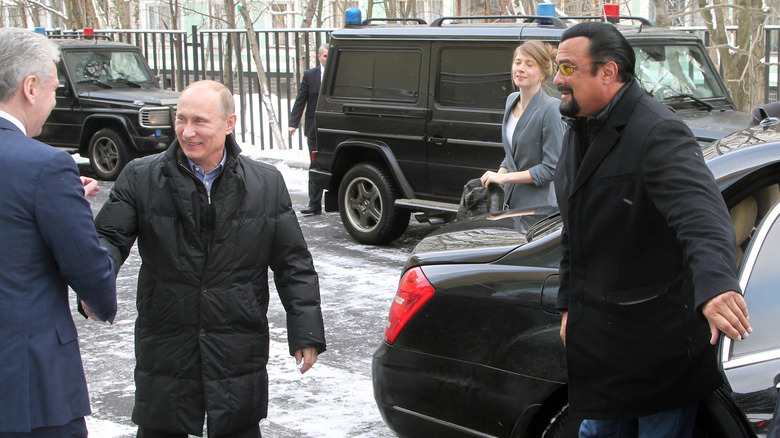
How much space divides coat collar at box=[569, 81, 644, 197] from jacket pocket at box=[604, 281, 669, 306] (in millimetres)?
340

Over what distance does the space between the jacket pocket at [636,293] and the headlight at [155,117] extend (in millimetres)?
12090

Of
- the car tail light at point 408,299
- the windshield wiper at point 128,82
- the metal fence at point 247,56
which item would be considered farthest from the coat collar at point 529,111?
the windshield wiper at point 128,82

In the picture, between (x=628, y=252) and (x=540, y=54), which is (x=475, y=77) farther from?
(x=628, y=252)

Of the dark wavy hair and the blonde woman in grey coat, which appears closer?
the dark wavy hair

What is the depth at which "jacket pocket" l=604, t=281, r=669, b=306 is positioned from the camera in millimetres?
2752

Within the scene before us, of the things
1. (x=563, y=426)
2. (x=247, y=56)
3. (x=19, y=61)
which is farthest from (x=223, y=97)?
(x=247, y=56)

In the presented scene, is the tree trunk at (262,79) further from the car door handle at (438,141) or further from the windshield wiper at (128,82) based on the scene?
the car door handle at (438,141)

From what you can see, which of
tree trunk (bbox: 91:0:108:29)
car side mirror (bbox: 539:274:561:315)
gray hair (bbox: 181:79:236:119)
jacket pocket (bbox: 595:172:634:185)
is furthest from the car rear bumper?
tree trunk (bbox: 91:0:108:29)

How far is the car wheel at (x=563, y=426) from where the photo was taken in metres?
A: 3.34

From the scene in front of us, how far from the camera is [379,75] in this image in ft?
30.0

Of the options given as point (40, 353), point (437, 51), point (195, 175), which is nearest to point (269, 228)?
point (195, 175)

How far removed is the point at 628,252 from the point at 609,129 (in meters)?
0.38

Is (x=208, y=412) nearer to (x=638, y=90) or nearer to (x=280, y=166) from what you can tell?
(x=638, y=90)

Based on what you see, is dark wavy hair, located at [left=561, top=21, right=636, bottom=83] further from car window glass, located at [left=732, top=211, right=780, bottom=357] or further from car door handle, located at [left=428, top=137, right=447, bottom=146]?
car door handle, located at [left=428, top=137, right=447, bottom=146]
